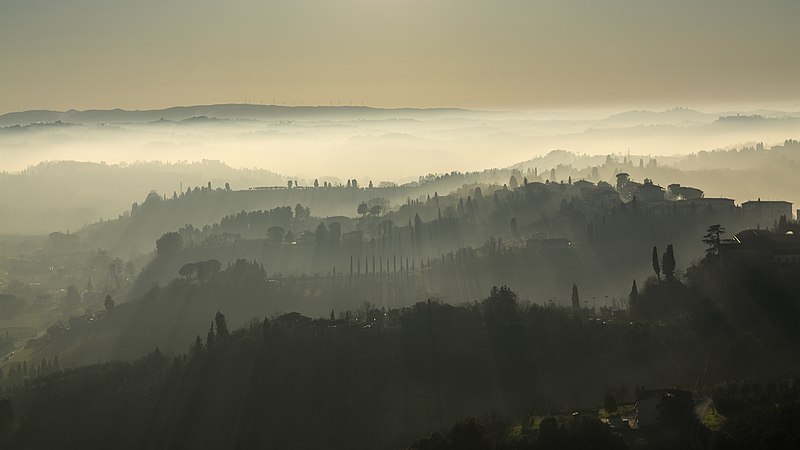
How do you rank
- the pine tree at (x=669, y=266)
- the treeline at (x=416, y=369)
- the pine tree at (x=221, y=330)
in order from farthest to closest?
the pine tree at (x=669, y=266)
the pine tree at (x=221, y=330)
the treeline at (x=416, y=369)

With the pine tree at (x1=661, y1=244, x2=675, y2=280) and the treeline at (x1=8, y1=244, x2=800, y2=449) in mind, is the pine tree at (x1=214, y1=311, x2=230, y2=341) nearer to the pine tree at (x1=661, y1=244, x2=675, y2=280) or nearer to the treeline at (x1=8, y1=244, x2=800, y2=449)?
the treeline at (x1=8, y1=244, x2=800, y2=449)

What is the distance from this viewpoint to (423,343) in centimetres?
9569

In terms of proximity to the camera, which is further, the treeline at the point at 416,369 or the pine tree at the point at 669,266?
the pine tree at the point at 669,266

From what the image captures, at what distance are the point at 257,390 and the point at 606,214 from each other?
66.2 meters

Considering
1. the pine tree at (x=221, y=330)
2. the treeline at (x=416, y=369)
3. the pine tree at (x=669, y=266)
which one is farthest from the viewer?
the pine tree at (x=669, y=266)

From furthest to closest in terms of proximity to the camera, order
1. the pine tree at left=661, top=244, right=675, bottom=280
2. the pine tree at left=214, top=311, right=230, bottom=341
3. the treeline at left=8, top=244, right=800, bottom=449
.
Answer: the pine tree at left=661, top=244, right=675, bottom=280 → the pine tree at left=214, top=311, right=230, bottom=341 → the treeline at left=8, top=244, right=800, bottom=449

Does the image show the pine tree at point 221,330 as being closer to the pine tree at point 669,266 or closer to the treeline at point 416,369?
the treeline at point 416,369

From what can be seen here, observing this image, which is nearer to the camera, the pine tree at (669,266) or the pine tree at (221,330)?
the pine tree at (221,330)

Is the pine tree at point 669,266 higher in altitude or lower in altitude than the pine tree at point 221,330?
higher

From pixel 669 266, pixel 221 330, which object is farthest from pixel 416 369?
pixel 669 266

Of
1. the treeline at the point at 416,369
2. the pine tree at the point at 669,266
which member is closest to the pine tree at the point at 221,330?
the treeline at the point at 416,369

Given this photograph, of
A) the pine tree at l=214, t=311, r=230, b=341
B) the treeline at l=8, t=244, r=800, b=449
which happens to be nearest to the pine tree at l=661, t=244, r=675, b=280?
the treeline at l=8, t=244, r=800, b=449

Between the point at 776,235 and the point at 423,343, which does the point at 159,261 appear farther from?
the point at 776,235

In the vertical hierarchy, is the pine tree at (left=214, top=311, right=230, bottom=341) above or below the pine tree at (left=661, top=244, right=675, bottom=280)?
below
